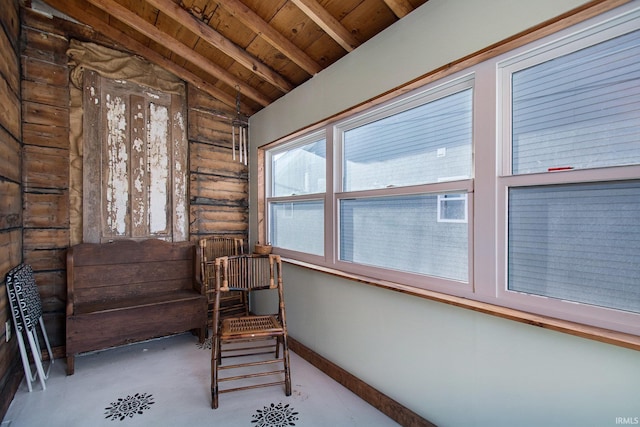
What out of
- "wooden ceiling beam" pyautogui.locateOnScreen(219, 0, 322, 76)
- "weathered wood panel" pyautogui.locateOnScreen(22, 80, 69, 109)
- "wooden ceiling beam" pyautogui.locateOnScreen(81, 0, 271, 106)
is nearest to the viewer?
"wooden ceiling beam" pyautogui.locateOnScreen(219, 0, 322, 76)

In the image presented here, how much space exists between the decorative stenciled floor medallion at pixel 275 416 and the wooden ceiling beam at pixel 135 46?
296 cm

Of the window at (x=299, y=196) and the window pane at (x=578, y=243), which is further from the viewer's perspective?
the window at (x=299, y=196)

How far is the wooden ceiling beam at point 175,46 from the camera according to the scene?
91.7 inches

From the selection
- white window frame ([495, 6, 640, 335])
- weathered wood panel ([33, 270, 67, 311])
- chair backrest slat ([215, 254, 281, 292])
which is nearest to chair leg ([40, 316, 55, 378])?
weathered wood panel ([33, 270, 67, 311])

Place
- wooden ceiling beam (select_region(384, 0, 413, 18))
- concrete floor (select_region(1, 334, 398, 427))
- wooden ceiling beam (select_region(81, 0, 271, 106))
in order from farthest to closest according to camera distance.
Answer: wooden ceiling beam (select_region(81, 0, 271, 106)) → concrete floor (select_region(1, 334, 398, 427)) → wooden ceiling beam (select_region(384, 0, 413, 18))

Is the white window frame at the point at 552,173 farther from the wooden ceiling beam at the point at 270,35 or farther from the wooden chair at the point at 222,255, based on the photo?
the wooden chair at the point at 222,255

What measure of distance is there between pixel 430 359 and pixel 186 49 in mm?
3095

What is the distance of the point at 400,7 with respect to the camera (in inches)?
69.1

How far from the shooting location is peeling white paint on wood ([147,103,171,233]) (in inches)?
120

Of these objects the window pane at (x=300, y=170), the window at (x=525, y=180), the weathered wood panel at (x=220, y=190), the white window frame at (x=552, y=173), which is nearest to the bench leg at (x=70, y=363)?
the weathered wood panel at (x=220, y=190)

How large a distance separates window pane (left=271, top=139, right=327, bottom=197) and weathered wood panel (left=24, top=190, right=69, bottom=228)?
6.22 ft

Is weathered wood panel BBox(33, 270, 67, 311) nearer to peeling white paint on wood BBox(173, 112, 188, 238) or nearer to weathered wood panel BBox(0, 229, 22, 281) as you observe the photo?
weathered wood panel BBox(0, 229, 22, 281)

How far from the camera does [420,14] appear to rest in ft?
5.62

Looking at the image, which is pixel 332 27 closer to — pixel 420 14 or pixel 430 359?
pixel 420 14
